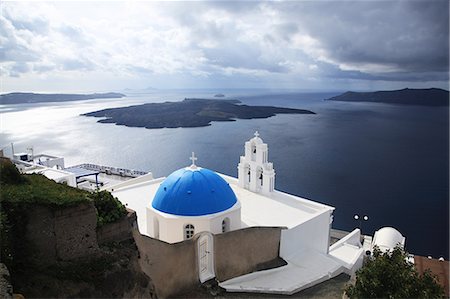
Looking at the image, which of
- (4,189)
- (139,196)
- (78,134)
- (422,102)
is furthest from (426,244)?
(422,102)

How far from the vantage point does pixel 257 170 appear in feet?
61.5

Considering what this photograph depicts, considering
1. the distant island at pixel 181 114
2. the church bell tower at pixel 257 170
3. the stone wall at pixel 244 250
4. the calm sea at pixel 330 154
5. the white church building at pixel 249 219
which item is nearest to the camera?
the stone wall at pixel 244 250

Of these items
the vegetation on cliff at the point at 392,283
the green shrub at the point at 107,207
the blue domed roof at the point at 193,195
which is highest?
the green shrub at the point at 107,207

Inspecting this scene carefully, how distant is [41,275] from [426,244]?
29.3 meters

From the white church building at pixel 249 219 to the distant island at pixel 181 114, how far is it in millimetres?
76919

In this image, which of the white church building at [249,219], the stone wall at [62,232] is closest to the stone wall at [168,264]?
the white church building at [249,219]

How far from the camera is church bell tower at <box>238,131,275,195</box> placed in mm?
18266

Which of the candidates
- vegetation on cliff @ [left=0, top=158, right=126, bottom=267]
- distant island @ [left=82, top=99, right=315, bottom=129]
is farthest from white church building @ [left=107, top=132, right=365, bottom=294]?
distant island @ [left=82, top=99, right=315, bottom=129]

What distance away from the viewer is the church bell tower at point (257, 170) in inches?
719

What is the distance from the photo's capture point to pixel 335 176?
4494cm

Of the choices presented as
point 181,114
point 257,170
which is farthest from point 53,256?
point 181,114

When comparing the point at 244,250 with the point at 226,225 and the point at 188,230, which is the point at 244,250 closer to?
the point at 226,225

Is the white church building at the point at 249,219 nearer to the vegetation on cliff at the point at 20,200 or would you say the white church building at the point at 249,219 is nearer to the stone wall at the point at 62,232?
the vegetation on cliff at the point at 20,200

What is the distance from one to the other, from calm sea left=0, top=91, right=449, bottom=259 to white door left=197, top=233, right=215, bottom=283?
2026cm
